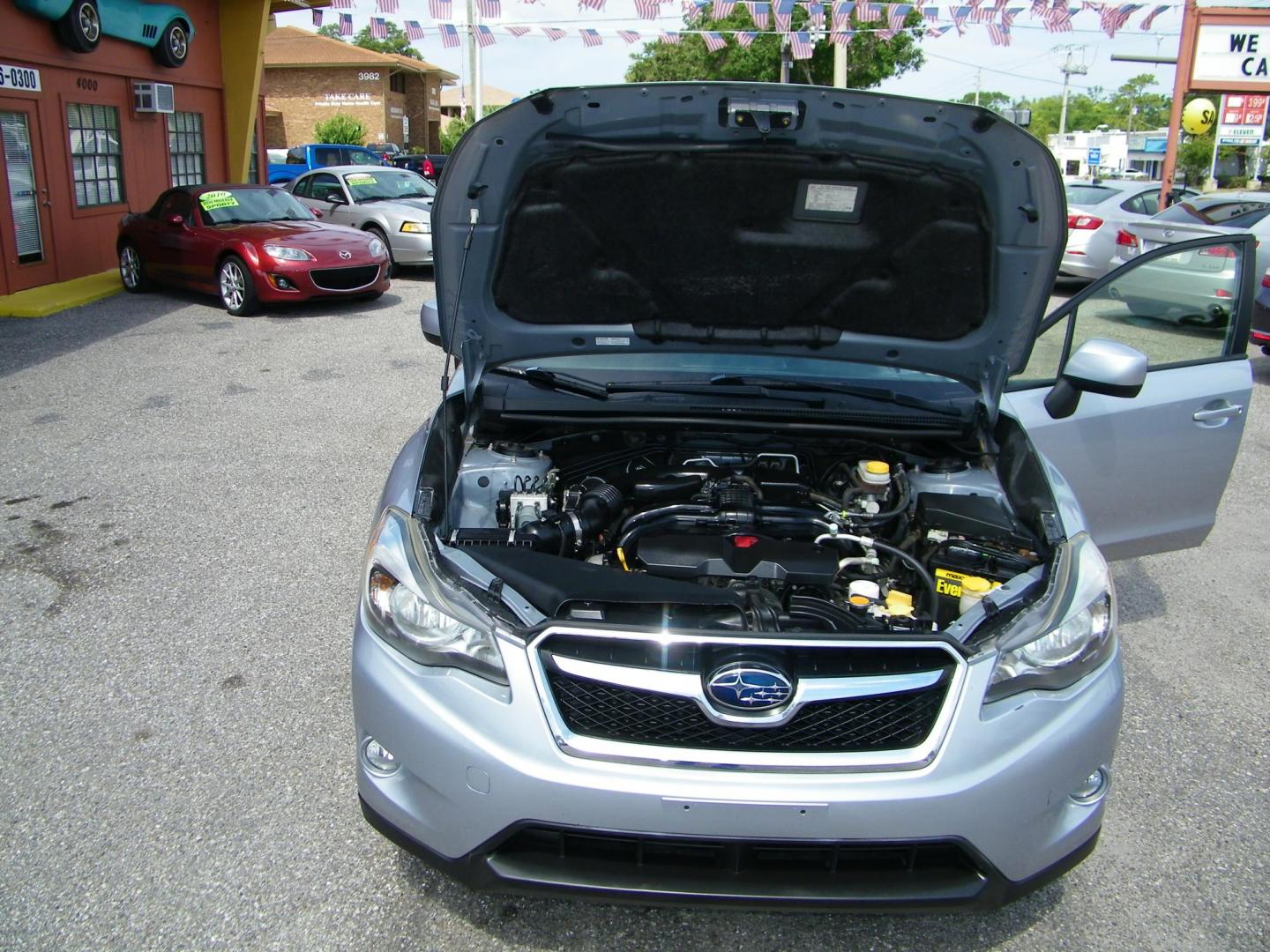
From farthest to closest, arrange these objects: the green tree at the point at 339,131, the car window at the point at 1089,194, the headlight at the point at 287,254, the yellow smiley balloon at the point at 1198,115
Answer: the green tree at the point at 339,131
the yellow smiley balloon at the point at 1198,115
the car window at the point at 1089,194
the headlight at the point at 287,254

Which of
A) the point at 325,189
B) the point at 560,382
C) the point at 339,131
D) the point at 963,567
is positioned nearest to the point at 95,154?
the point at 325,189

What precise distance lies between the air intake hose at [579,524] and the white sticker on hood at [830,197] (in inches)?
41.8

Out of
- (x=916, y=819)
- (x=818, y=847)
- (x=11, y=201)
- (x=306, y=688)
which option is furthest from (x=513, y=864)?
(x=11, y=201)

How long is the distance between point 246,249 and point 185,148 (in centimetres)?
642

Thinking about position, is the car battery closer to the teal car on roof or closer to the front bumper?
the front bumper

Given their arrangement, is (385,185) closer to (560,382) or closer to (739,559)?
(560,382)

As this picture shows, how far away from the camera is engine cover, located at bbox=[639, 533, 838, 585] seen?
9.18ft

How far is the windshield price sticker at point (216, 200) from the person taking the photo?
37.9ft

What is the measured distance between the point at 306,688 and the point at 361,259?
28.7ft

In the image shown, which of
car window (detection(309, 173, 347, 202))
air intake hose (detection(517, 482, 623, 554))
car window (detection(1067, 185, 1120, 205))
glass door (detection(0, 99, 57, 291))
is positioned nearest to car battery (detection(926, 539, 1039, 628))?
air intake hose (detection(517, 482, 623, 554))

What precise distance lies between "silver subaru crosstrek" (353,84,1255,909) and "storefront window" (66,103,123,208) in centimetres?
1202

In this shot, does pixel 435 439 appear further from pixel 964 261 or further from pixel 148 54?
pixel 148 54

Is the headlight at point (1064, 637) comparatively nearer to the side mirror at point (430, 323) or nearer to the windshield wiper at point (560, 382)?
the windshield wiper at point (560, 382)

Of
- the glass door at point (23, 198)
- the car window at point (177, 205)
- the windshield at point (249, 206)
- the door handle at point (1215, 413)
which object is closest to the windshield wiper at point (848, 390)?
the door handle at point (1215, 413)
